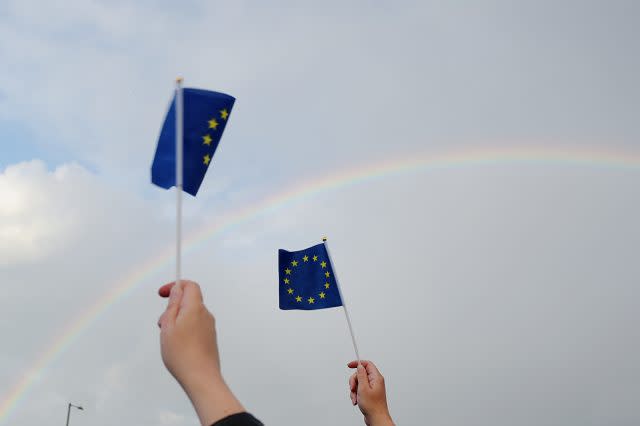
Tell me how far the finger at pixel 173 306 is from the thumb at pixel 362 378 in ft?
9.10

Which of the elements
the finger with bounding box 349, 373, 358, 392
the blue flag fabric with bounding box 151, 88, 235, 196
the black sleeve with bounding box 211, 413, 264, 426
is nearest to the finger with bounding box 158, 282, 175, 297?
the black sleeve with bounding box 211, 413, 264, 426

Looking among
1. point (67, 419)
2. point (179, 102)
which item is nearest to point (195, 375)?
point (179, 102)

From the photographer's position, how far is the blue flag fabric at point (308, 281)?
895cm

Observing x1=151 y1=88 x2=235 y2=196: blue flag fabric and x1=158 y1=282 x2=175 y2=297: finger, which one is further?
x1=151 y1=88 x2=235 y2=196: blue flag fabric

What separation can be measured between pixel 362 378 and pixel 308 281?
15.7 feet

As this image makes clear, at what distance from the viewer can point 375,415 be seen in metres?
4.00

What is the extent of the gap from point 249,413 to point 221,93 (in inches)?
A: 134

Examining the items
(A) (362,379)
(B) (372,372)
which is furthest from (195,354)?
(B) (372,372)

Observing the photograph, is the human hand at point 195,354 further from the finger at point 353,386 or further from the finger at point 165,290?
the finger at point 353,386

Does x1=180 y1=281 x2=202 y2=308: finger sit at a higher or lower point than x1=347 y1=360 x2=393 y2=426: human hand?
higher

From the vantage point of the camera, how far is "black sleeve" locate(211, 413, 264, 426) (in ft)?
4.68

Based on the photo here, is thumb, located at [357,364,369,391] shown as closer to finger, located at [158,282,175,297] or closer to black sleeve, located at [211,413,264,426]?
finger, located at [158,282,175,297]

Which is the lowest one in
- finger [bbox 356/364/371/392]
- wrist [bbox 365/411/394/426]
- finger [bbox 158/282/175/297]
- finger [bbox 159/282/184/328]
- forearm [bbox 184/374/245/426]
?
wrist [bbox 365/411/394/426]

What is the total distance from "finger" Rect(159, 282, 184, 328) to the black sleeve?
0.42m
